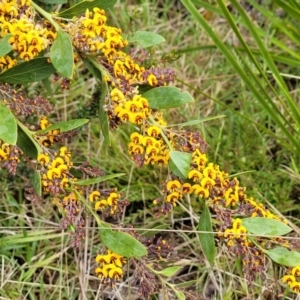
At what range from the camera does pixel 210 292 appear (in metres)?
1.85

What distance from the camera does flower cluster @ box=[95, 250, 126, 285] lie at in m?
1.31

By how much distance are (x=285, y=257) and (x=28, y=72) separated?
0.75 m

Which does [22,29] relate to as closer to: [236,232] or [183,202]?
[236,232]

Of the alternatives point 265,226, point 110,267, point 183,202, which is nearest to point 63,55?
point 110,267

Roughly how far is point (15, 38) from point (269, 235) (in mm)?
714

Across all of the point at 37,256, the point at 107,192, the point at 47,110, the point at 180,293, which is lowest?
the point at 37,256

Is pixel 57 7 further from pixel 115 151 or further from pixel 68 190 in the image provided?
pixel 68 190

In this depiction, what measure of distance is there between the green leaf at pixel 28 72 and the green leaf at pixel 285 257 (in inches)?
27.1

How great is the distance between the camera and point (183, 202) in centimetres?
194

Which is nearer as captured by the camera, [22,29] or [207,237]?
[22,29]

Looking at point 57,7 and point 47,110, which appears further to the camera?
point 57,7

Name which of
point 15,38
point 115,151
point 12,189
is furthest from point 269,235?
point 12,189

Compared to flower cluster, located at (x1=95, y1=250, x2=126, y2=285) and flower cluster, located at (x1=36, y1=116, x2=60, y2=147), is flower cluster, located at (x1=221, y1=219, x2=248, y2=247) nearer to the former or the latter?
flower cluster, located at (x1=95, y1=250, x2=126, y2=285)

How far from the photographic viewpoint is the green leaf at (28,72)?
1.38 meters
